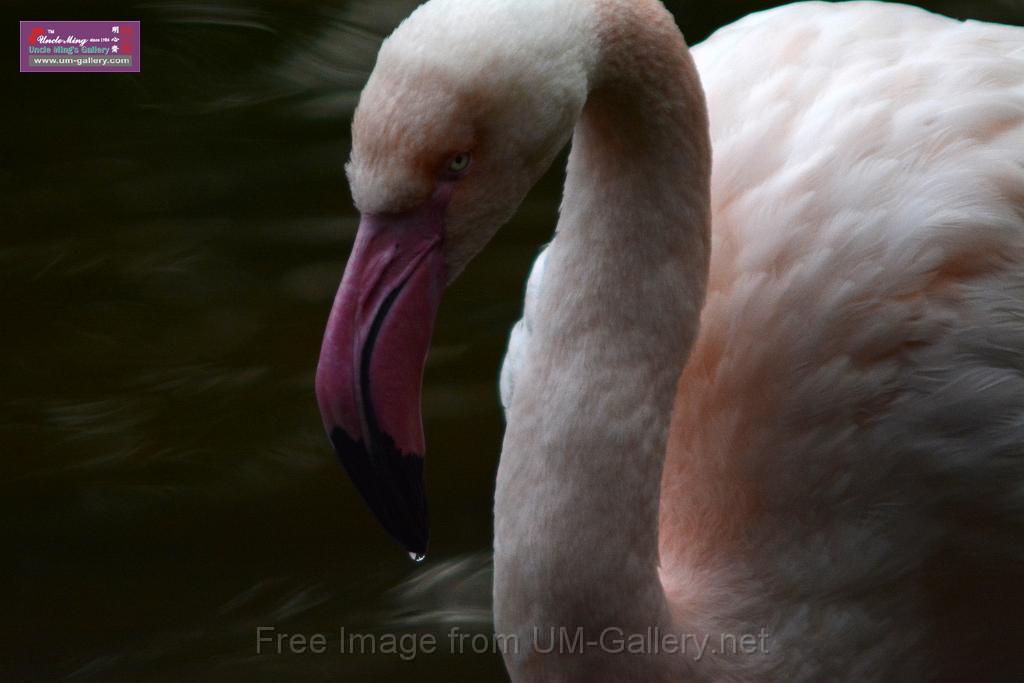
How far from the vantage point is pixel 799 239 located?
315 cm

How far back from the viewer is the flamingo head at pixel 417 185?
2.38 metres

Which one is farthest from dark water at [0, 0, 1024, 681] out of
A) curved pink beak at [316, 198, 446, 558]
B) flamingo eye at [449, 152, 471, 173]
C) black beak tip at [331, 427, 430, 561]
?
flamingo eye at [449, 152, 471, 173]

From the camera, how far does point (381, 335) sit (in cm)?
255

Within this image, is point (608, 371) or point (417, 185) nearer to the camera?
point (417, 185)

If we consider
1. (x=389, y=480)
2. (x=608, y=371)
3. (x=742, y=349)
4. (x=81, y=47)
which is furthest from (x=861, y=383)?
(x=81, y=47)

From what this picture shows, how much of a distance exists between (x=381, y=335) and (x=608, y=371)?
483 millimetres

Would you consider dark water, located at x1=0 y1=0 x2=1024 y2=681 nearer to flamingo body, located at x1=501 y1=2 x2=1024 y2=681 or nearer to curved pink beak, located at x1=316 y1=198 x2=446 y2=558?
flamingo body, located at x1=501 y1=2 x2=1024 y2=681

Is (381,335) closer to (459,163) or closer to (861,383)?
(459,163)

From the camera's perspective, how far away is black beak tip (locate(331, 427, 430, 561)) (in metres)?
2.61

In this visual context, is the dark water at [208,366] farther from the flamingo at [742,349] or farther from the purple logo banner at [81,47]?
the flamingo at [742,349]

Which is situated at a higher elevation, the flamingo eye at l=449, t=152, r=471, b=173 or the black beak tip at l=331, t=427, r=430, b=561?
the flamingo eye at l=449, t=152, r=471, b=173

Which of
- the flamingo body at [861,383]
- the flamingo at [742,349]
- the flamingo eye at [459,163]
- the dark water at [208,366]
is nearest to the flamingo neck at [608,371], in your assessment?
the flamingo at [742,349]

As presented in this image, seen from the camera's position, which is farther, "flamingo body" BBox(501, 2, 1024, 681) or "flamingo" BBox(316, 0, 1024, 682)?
"flamingo body" BBox(501, 2, 1024, 681)

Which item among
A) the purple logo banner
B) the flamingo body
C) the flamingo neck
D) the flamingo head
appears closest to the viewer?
the flamingo head
